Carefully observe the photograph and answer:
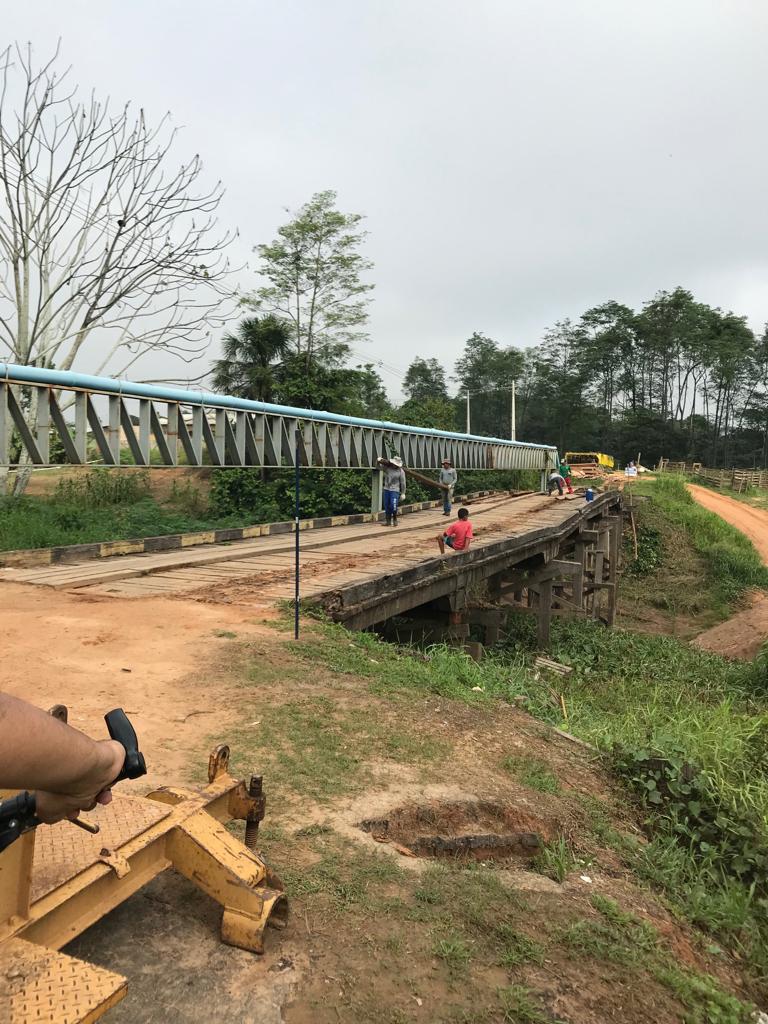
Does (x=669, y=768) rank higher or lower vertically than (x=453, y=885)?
lower

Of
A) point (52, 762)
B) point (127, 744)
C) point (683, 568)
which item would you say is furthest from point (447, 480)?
point (52, 762)

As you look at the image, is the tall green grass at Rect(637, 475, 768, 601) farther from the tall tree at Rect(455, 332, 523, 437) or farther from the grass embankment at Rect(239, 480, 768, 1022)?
the tall tree at Rect(455, 332, 523, 437)

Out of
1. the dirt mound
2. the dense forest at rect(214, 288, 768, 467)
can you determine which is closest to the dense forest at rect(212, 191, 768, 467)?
the dense forest at rect(214, 288, 768, 467)

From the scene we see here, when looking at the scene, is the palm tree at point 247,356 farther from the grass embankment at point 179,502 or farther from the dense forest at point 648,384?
the dense forest at point 648,384

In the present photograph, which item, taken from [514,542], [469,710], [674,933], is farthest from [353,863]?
[514,542]

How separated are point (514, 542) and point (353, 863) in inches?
375

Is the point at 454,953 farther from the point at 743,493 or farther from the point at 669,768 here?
the point at 743,493

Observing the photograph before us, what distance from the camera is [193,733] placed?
161 inches

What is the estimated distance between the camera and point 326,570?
29.6 feet

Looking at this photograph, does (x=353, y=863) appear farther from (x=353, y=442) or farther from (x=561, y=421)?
(x=561, y=421)

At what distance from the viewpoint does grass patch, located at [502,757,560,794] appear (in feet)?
13.2

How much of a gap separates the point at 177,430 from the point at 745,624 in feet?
50.8

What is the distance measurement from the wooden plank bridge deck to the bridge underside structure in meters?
1.51

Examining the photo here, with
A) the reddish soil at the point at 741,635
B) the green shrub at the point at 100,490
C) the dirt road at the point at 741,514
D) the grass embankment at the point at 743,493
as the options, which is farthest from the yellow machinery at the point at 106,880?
the grass embankment at the point at 743,493
